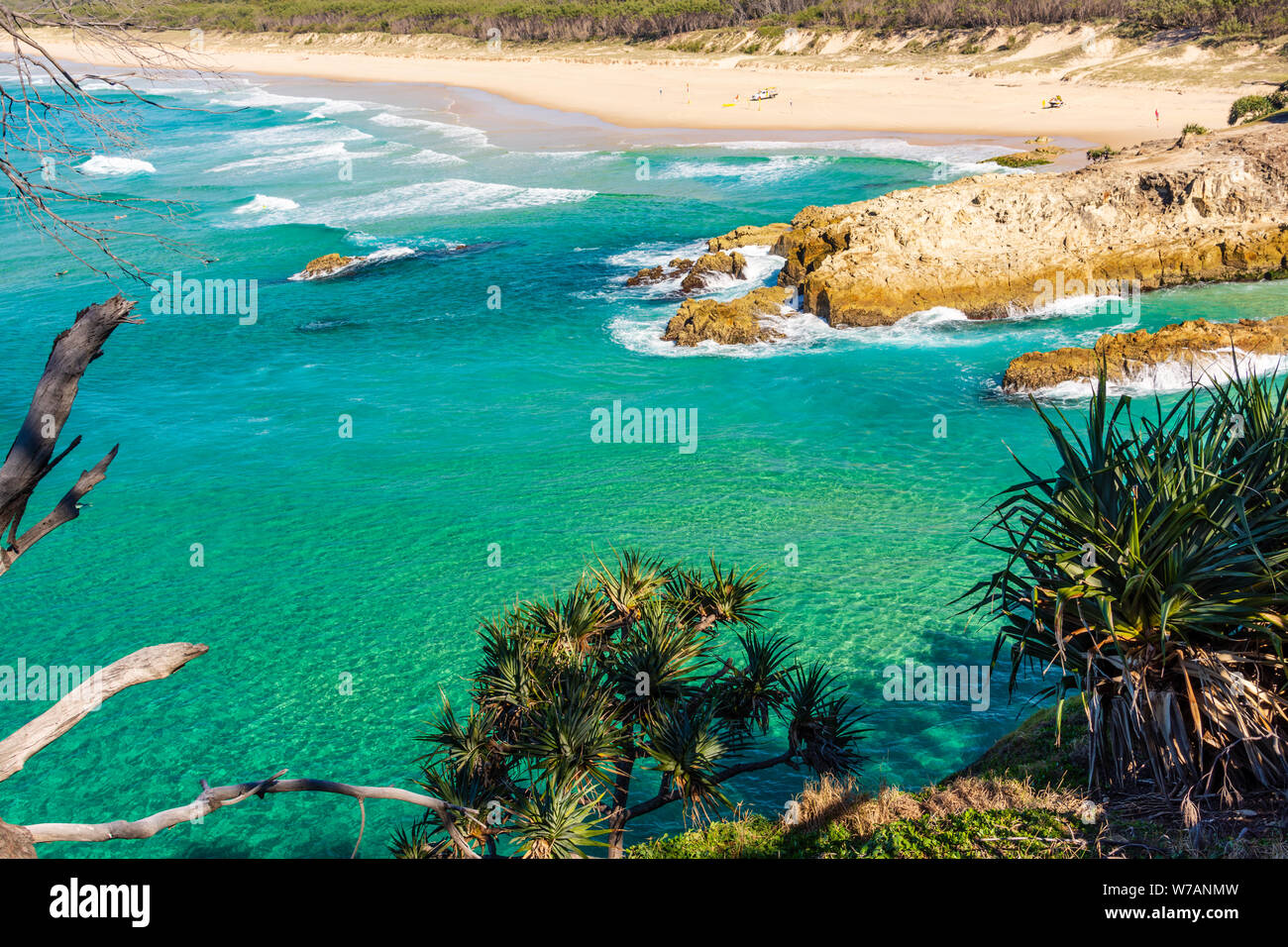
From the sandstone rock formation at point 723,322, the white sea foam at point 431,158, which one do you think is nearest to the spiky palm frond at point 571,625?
the sandstone rock formation at point 723,322

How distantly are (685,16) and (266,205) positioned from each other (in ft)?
178

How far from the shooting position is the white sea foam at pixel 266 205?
47.2 meters

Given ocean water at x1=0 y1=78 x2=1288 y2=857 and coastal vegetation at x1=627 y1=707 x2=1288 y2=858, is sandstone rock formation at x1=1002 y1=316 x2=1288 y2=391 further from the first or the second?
coastal vegetation at x1=627 y1=707 x2=1288 y2=858

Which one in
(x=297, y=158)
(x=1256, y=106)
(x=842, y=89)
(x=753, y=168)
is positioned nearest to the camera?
(x=1256, y=106)

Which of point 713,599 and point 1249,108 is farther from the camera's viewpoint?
point 1249,108

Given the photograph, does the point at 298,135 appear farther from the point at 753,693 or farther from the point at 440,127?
the point at 753,693

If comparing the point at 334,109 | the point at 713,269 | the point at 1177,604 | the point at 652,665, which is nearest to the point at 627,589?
the point at 652,665

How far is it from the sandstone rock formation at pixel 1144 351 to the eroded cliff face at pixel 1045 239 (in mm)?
5978

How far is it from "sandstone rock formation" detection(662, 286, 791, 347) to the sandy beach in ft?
72.0

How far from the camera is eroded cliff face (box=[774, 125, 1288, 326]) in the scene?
2886 cm

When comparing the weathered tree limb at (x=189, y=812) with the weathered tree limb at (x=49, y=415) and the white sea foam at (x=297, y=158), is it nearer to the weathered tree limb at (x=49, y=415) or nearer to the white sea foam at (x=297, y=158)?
the weathered tree limb at (x=49, y=415)

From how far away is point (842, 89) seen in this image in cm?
6469
